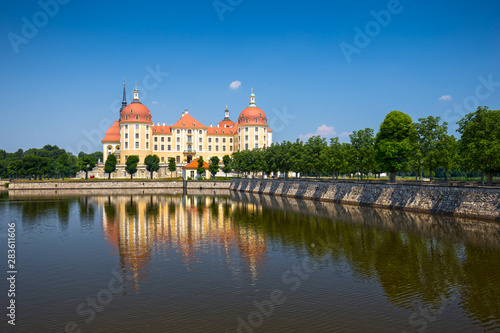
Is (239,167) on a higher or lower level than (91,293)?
higher

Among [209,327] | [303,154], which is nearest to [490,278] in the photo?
[209,327]

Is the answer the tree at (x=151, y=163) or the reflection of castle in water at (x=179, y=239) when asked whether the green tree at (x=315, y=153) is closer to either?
the reflection of castle in water at (x=179, y=239)

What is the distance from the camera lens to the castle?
4968 inches

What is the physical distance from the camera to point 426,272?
21531 mm

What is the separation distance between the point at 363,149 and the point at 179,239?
41272mm

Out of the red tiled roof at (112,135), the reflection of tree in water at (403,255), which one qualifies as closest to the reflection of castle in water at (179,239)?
the reflection of tree in water at (403,255)

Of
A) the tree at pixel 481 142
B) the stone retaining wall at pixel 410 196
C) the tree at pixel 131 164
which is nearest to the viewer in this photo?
the stone retaining wall at pixel 410 196

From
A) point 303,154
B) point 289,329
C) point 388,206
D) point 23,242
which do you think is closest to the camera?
point 289,329

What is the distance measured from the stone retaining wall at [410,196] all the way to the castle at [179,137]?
62.6m

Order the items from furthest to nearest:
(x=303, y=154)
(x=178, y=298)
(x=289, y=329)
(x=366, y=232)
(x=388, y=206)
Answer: (x=303, y=154)
(x=388, y=206)
(x=366, y=232)
(x=178, y=298)
(x=289, y=329)

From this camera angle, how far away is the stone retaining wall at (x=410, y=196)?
38375mm

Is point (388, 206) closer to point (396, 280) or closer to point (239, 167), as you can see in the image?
point (396, 280)

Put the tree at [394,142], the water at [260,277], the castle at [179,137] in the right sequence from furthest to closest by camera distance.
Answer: the castle at [179,137] < the tree at [394,142] < the water at [260,277]

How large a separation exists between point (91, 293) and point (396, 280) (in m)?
Answer: 15.0
